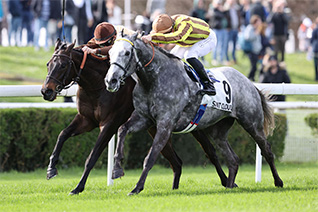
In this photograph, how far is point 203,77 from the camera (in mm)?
6957

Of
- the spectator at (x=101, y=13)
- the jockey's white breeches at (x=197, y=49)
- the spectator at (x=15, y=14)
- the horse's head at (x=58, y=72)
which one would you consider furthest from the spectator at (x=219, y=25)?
the horse's head at (x=58, y=72)

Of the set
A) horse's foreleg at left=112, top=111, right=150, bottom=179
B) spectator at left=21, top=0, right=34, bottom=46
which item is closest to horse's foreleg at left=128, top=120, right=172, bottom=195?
horse's foreleg at left=112, top=111, right=150, bottom=179

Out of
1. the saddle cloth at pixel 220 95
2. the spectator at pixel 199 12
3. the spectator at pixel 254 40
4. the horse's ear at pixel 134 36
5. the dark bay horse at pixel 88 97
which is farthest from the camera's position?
Result: the spectator at pixel 199 12

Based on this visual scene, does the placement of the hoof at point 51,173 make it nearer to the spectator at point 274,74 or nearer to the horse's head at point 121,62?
the horse's head at point 121,62

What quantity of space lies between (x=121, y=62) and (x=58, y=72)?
0.86 m

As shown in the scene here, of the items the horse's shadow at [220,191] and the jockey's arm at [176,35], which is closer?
the horse's shadow at [220,191]

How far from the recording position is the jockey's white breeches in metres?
7.12

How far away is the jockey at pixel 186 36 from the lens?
671 centimetres

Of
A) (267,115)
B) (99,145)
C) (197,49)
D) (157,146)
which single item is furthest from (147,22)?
(157,146)

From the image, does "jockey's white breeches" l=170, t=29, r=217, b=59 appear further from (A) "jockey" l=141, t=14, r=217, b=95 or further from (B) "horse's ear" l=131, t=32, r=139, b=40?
(B) "horse's ear" l=131, t=32, r=139, b=40

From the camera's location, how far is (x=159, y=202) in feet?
19.2

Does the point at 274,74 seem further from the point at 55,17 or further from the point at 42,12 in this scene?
the point at 42,12

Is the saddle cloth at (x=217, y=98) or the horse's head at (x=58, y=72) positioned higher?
the horse's head at (x=58, y=72)

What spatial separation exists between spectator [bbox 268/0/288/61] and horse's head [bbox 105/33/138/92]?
40.9 feet
